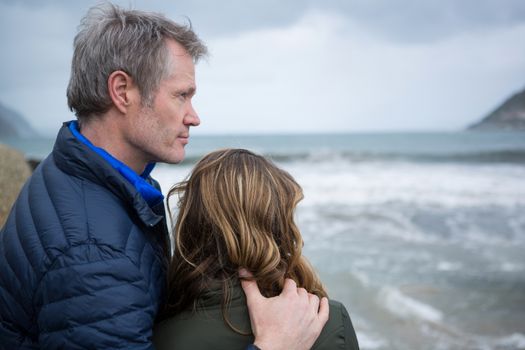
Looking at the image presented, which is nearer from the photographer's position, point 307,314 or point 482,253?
point 307,314

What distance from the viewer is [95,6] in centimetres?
200

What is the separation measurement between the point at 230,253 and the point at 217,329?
0.27 metres

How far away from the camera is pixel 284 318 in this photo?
1791 millimetres

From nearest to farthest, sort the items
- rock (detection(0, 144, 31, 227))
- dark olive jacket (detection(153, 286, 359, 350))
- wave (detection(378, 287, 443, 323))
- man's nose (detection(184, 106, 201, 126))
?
dark olive jacket (detection(153, 286, 359, 350)) < man's nose (detection(184, 106, 201, 126)) < rock (detection(0, 144, 31, 227)) < wave (detection(378, 287, 443, 323))

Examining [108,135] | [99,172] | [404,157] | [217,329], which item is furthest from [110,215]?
[404,157]

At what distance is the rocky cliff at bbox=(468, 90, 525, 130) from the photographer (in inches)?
3831

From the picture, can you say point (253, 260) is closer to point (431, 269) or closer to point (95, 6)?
point (95, 6)

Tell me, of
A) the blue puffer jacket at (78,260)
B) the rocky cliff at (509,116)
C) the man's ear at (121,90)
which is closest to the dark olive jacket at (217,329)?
the blue puffer jacket at (78,260)

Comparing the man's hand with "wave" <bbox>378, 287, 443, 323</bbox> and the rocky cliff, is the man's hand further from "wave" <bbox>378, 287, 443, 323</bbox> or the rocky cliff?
the rocky cliff

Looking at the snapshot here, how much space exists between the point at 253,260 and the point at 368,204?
1276 centimetres

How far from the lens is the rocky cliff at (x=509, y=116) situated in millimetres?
97306

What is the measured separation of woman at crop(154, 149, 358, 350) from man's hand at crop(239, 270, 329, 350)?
0.04 m

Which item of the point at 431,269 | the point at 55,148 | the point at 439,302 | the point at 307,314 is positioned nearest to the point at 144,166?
the point at 55,148

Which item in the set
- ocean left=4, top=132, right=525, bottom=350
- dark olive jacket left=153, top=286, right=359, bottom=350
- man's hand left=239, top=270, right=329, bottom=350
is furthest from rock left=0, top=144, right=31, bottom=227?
man's hand left=239, top=270, right=329, bottom=350
